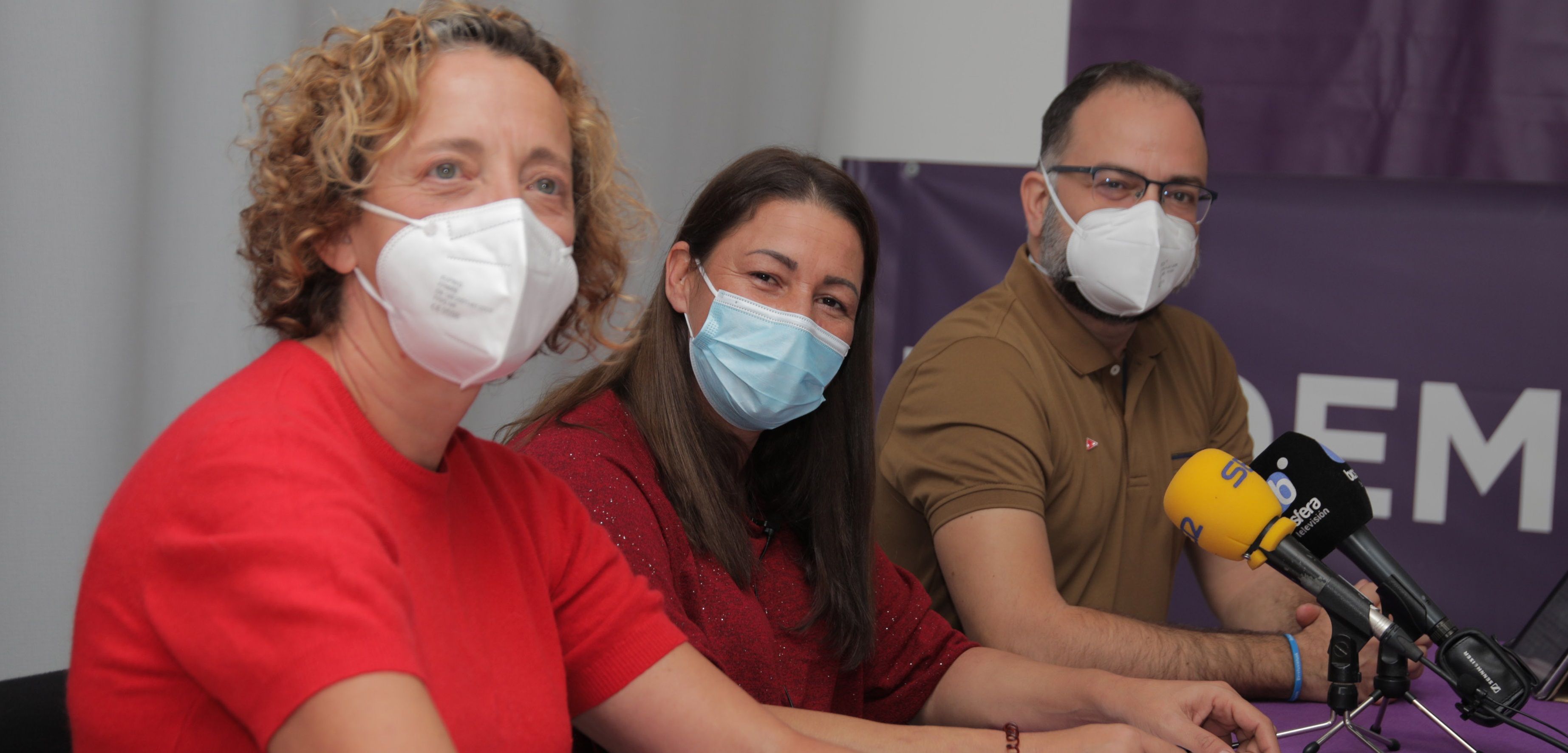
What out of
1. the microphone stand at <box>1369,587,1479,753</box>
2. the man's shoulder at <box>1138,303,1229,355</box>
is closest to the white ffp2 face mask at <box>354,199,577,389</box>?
the microphone stand at <box>1369,587,1479,753</box>

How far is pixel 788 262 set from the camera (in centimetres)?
177

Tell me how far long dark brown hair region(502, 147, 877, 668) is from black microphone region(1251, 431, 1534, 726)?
0.60 metres

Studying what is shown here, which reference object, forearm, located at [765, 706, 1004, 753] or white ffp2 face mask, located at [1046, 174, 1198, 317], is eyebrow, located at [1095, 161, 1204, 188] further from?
forearm, located at [765, 706, 1004, 753]

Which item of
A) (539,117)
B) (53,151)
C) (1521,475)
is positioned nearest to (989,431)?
(539,117)

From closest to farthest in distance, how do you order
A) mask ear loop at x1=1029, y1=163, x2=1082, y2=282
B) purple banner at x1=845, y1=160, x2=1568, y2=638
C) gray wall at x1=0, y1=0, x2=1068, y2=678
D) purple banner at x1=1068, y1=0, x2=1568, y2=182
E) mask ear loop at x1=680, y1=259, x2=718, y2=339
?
mask ear loop at x1=680, y1=259, x2=718, y2=339
gray wall at x1=0, y1=0, x2=1068, y2=678
mask ear loop at x1=1029, y1=163, x2=1082, y2=282
purple banner at x1=845, y1=160, x2=1568, y2=638
purple banner at x1=1068, y1=0, x2=1568, y2=182

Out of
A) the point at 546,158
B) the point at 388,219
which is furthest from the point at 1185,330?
the point at 388,219

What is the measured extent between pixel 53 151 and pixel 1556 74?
3.49 meters

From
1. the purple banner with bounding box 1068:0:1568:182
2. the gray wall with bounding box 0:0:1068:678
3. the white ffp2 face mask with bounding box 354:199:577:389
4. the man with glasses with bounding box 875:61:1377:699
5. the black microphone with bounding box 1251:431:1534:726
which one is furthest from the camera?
the purple banner with bounding box 1068:0:1568:182

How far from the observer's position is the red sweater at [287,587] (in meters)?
0.86

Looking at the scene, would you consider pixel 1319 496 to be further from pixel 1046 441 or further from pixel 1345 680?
pixel 1046 441

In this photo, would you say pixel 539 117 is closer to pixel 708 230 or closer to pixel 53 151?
pixel 708 230

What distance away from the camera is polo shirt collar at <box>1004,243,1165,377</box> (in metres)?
2.34

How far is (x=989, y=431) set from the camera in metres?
2.09

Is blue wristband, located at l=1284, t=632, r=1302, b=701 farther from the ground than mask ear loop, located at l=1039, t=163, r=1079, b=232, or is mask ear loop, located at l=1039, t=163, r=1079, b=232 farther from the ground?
mask ear loop, located at l=1039, t=163, r=1079, b=232
